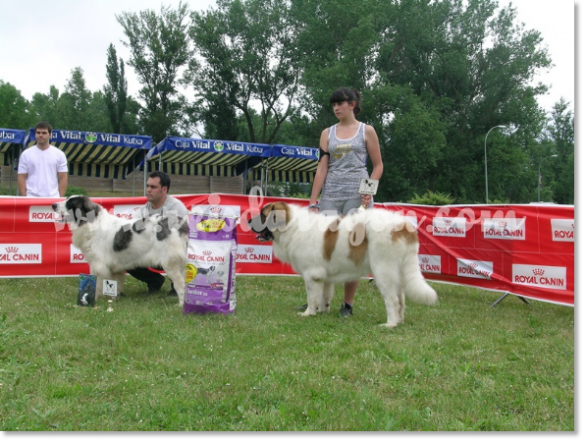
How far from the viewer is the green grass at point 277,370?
249 centimetres

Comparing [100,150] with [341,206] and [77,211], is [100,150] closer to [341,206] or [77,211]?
[77,211]

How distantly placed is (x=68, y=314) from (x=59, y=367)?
1.61 metres

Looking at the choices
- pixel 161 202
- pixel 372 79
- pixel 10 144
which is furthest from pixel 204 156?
pixel 372 79

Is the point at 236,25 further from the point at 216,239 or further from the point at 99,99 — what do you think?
the point at 216,239

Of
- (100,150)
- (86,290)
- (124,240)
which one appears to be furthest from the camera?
(100,150)

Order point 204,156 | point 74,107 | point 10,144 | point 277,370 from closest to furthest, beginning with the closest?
point 277,370, point 10,144, point 204,156, point 74,107

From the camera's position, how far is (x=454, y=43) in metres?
35.5

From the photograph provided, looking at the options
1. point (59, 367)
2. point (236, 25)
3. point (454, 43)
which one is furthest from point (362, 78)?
point (59, 367)

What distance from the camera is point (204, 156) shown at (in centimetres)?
1802

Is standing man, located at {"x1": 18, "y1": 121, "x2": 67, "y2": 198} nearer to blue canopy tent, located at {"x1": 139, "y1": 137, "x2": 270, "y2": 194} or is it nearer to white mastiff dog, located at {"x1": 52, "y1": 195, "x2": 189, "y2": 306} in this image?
white mastiff dog, located at {"x1": 52, "y1": 195, "x2": 189, "y2": 306}

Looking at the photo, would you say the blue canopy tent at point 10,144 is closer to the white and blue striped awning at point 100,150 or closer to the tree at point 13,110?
the white and blue striped awning at point 100,150

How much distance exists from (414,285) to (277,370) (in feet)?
6.10

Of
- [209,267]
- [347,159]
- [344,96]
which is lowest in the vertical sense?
[209,267]

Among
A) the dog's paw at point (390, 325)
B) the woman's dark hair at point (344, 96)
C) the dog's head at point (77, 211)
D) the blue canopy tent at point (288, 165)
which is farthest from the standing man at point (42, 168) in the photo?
the blue canopy tent at point (288, 165)
